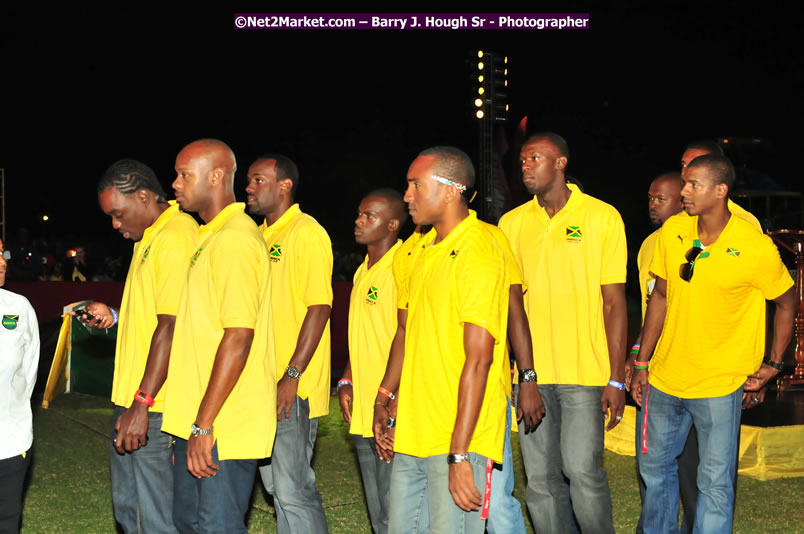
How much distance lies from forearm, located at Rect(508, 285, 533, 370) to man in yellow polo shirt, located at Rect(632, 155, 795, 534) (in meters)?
0.92

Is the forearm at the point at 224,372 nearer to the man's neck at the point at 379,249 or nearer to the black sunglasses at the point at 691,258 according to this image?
the man's neck at the point at 379,249

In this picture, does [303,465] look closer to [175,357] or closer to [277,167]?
[175,357]

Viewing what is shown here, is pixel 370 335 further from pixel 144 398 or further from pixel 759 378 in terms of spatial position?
pixel 759 378

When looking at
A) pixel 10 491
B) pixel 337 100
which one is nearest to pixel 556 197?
pixel 10 491

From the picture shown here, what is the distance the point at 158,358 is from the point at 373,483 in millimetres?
1982

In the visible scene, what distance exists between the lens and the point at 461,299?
3742 millimetres

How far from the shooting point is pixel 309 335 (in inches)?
210

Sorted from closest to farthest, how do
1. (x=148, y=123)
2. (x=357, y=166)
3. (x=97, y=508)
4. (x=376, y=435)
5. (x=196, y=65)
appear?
1. (x=376, y=435)
2. (x=97, y=508)
3. (x=196, y=65)
4. (x=148, y=123)
5. (x=357, y=166)

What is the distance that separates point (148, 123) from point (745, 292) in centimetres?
4189

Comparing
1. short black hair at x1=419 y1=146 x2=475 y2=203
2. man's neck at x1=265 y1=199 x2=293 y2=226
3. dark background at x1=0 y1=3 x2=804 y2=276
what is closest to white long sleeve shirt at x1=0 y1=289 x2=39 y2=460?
man's neck at x1=265 y1=199 x2=293 y2=226

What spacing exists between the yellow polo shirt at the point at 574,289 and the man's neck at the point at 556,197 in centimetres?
6

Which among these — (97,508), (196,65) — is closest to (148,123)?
(196,65)

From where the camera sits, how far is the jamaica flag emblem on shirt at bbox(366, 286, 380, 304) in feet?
18.6

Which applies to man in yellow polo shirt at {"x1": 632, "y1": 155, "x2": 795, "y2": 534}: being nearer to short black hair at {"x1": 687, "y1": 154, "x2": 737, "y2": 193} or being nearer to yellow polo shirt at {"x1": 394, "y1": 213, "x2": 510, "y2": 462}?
short black hair at {"x1": 687, "y1": 154, "x2": 737, "y2": 193}
